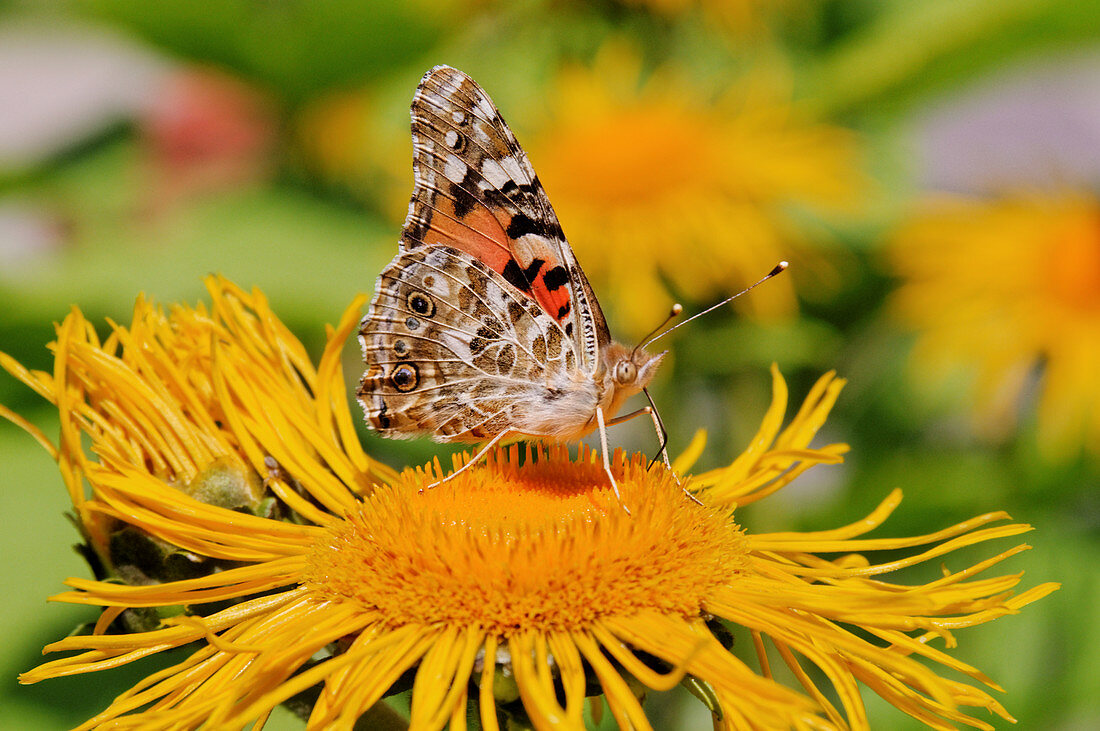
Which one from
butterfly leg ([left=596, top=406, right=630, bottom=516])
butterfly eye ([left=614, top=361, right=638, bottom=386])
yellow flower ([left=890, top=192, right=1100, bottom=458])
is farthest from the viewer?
yellow flower ([left=890, top=192, right=1100, bottom=458])

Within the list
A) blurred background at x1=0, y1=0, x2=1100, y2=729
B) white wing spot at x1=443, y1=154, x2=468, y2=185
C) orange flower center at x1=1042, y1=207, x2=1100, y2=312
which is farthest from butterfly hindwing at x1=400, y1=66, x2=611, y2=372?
orange flower center at x1=1042, y1=207, x2=1100, y2=312

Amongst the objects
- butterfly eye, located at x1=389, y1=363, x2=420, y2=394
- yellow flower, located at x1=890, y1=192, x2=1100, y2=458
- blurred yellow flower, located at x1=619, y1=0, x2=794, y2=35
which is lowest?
yellow flower, located at x1=890, y1=192, x2=1100, y2=458

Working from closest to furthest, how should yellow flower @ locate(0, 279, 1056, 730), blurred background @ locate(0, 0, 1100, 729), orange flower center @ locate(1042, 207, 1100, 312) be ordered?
yellow flower @ locate(0, 279, 1056, 730) < blurred background @ locate(0, 0, 1100, 729) < orange flower center @ locate(1042, 207, 1100, 312)

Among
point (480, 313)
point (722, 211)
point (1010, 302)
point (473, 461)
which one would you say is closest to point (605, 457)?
point (473, 461)

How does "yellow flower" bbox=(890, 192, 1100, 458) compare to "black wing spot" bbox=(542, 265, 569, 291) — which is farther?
"yellow flower" bbox=(890, 192, 1100, 458)

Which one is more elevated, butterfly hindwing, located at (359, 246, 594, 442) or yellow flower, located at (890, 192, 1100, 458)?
butterfly hindwing, located at (359, 246, 594, 442)

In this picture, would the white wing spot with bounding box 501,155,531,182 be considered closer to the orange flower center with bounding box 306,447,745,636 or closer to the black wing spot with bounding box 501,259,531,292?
the black wing spot with bounding box 501,259,531,292

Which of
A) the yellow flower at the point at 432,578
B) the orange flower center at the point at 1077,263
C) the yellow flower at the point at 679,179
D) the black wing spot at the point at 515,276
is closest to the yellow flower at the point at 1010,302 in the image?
the orange flower center at the point at 1077,263
